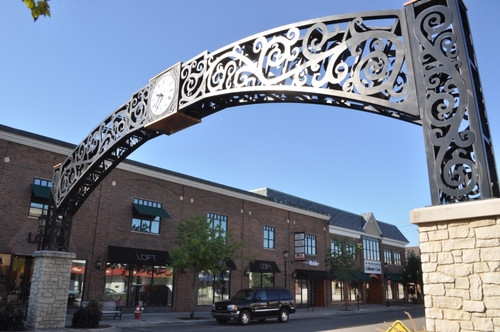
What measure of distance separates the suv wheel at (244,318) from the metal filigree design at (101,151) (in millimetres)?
9587

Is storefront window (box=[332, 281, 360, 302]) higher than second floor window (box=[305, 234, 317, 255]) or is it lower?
lower

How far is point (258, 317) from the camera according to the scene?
20859 mm

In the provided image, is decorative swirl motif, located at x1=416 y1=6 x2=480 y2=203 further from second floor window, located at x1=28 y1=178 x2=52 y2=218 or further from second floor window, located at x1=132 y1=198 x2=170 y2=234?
second floor window, located at x1=132 y1=198 x2=170 y2=234

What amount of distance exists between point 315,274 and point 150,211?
17128 mm

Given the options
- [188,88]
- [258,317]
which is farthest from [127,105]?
[258,317]

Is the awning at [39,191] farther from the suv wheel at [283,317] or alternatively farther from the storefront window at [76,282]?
the suv wheel at [283,317]

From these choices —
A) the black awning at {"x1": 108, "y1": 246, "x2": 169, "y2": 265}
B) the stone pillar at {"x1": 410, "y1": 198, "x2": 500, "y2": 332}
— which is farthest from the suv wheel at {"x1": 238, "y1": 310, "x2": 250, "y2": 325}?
the stone pillar at {"x1": 410, "y1": 198, "x2": 500, "y2": 332}

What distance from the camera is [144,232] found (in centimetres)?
2430

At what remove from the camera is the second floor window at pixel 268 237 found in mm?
32638

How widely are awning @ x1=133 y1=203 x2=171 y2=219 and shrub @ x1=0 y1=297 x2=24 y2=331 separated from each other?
10700 mm

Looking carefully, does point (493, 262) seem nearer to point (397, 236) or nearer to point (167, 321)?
point (167, 321)

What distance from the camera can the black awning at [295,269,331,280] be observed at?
113ft

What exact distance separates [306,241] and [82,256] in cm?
2026

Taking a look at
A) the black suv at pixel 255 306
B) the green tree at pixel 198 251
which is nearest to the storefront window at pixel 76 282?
the green tree at pixel 198 251
